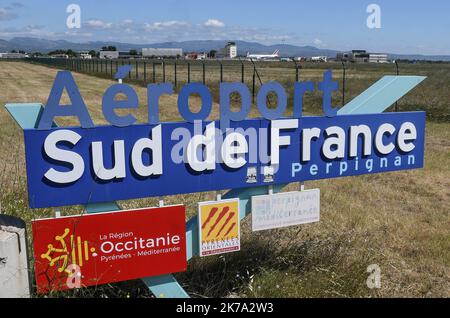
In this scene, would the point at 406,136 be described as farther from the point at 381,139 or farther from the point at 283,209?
the point at 283,209

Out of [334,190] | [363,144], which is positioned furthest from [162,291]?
[334,190]

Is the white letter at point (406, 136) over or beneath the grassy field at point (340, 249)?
over

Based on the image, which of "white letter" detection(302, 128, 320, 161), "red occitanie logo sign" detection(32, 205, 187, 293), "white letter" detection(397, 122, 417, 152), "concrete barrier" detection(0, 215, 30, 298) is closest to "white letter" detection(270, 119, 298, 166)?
"white letter" detection(302, 128, 320, 161)

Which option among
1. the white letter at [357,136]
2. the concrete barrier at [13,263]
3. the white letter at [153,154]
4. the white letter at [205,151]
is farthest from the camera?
the white letter at [357,136]

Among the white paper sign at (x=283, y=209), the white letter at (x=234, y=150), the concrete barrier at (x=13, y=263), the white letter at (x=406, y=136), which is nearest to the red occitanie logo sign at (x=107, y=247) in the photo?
the concrete barrier at (x=13, y=263)

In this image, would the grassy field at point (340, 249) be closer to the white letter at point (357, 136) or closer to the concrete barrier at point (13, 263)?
the concrete barrier at point (13, 263)

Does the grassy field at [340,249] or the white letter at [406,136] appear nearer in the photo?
the grassy field at [340,249]

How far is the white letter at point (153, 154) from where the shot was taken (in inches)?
134

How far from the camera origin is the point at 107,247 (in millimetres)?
3379

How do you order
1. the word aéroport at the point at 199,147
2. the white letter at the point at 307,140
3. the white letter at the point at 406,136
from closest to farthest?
the word aéroport at the point at 199,147 → the white letter at the point at 307,140 → the white letter at the point at 406,136

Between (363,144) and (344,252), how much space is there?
125 cm

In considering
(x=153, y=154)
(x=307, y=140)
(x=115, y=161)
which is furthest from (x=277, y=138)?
(x=115, y=161)

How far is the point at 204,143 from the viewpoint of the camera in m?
3.64
